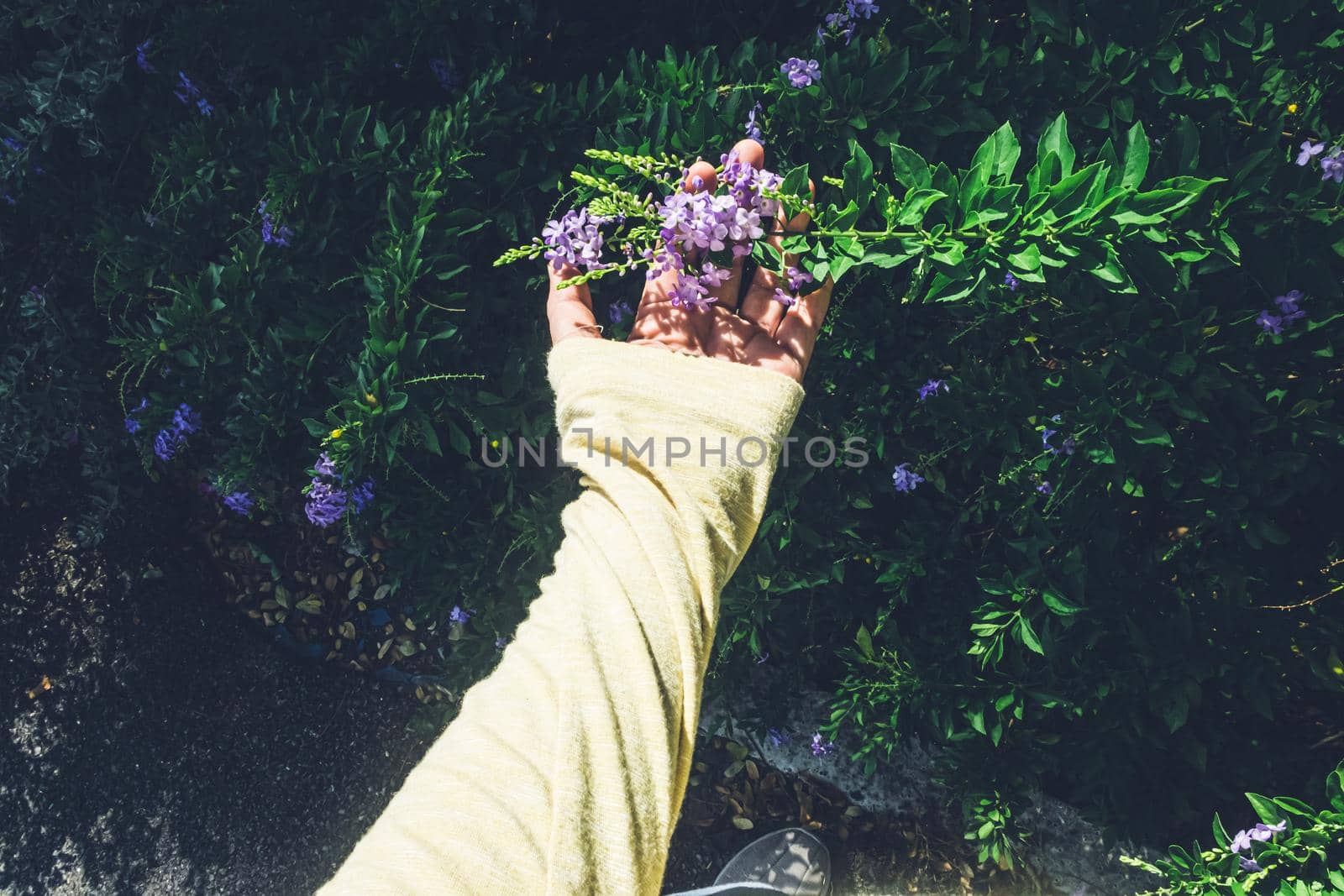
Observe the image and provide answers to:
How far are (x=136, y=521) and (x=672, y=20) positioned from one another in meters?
2.65

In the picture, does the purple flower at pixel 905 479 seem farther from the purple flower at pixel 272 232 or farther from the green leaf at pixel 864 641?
the purple flower at pixel 272 232

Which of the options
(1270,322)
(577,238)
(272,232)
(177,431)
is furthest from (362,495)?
(1270,322)

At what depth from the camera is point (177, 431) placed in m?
2.21

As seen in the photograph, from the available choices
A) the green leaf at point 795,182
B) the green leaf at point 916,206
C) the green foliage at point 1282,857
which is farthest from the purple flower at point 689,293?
the green foliage at point 1282,857

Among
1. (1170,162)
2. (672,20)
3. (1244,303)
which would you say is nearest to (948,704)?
(1244,303)

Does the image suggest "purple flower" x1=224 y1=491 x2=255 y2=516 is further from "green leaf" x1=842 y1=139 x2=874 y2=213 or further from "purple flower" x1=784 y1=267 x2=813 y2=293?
"green leaf" x1=842 y1=139 x2=874 y2=213

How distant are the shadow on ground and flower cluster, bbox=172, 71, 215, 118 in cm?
160

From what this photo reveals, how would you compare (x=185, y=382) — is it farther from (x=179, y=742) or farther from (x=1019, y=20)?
(x=1019, y=20)

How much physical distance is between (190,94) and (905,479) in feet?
7.19

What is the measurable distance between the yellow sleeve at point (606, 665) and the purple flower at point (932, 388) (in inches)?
21.8

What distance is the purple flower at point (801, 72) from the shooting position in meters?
1.76

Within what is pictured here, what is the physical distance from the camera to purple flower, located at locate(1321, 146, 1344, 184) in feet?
4.96

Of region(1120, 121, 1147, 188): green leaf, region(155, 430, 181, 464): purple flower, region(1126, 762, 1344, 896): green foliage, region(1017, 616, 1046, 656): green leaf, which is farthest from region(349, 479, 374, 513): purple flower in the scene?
region(1126, 762, 1344, 896): green foliage

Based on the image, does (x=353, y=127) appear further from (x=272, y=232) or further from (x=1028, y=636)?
(x=1028, y=636)
